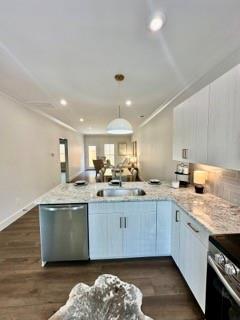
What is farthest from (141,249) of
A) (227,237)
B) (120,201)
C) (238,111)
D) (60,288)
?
(238,111)

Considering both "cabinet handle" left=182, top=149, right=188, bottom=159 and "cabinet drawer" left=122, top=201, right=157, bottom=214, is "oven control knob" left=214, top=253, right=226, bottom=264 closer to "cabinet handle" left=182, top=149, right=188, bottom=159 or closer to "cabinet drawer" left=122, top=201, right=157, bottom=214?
"cabinet drawer" left=122, top=201, right=157, bottom=214

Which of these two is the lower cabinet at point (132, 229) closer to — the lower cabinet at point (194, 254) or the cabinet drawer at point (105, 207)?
the cabinet drawer at point (105, 207)

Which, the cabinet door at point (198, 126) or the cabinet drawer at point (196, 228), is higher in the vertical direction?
the cabinet door at point (198, 126)

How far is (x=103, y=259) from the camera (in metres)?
2.48

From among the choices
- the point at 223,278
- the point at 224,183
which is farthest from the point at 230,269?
the point at 224,183

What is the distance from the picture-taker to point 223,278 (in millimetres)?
1144

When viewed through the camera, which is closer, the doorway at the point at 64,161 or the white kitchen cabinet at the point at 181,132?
the white kitchen cabinet at the point at 181,132

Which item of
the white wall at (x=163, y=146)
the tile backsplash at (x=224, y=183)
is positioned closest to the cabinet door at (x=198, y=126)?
the tile backsplash at (x=224, y=183)

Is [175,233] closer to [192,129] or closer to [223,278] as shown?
[223,278]

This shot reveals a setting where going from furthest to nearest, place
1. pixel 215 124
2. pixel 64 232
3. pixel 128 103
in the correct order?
1. pixel 128 103
2. pixel 64 232
3. pixel 215 124

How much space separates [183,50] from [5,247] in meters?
3.64

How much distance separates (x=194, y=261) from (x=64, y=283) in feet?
4.78

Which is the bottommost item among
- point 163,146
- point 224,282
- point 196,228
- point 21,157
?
point 224,282

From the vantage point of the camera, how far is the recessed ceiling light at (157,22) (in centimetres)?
150
